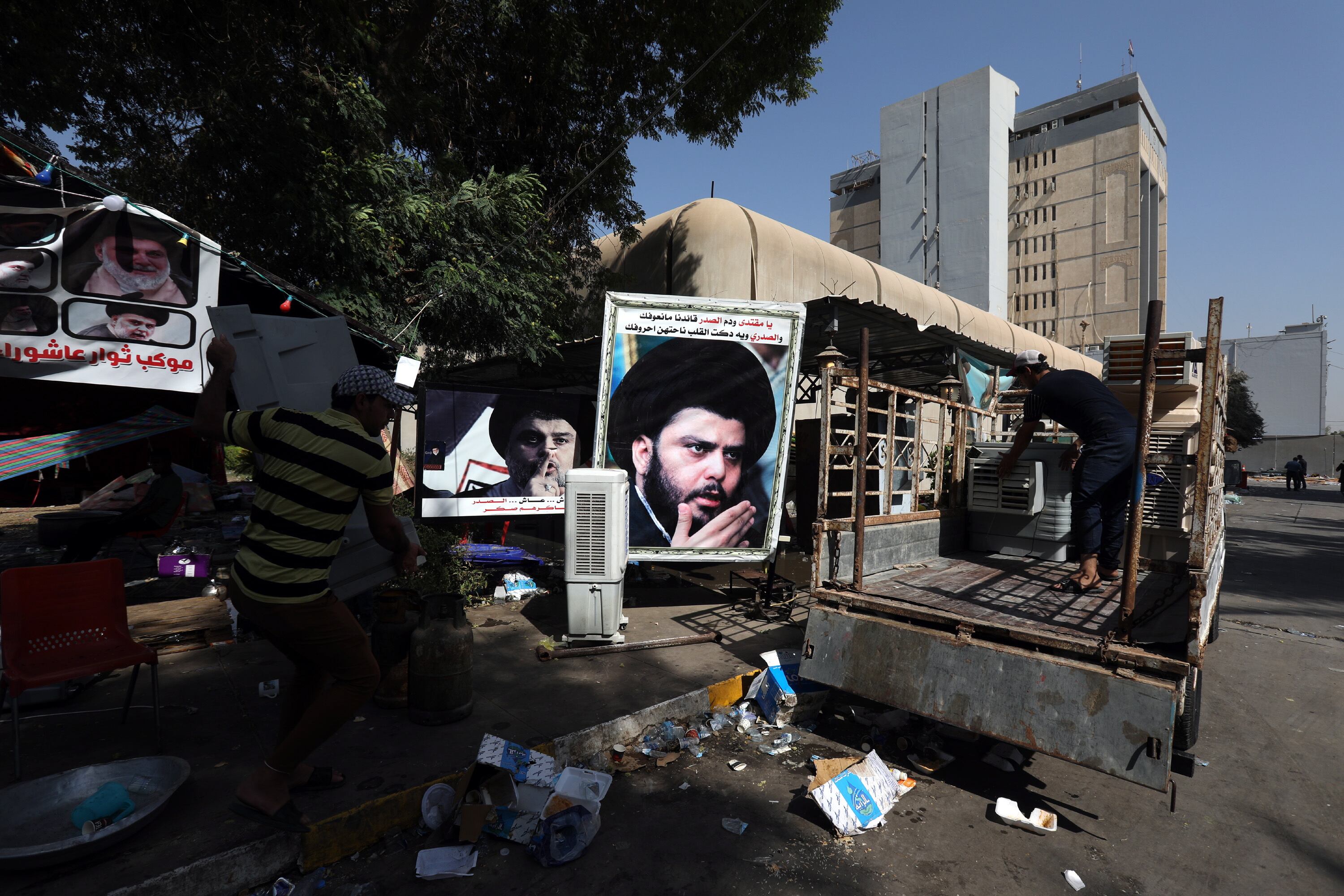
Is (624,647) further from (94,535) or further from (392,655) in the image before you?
(94,535)

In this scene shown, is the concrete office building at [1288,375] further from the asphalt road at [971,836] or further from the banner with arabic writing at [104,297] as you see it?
the banner with arabic writing at [104,297]

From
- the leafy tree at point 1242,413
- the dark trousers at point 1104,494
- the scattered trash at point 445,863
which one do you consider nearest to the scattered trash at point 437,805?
the scattered trash at point 445,863

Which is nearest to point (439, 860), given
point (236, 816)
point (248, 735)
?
point (236, 816)

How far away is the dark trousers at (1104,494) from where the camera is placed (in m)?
4.27

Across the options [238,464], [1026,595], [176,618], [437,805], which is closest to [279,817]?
[437,805]

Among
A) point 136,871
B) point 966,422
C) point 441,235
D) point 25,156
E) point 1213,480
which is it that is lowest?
point 136,871

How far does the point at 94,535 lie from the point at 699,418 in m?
6.27

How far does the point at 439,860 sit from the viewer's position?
2748 millimetres

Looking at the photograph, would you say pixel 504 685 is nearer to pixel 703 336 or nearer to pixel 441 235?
pixel 703 336

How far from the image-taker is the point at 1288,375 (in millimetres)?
78500

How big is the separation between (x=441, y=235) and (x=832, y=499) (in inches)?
231

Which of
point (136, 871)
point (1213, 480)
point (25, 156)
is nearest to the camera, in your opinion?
point (136, 871)

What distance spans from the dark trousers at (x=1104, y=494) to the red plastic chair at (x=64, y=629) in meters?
5.77

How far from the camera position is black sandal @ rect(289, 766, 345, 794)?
3.04 m
